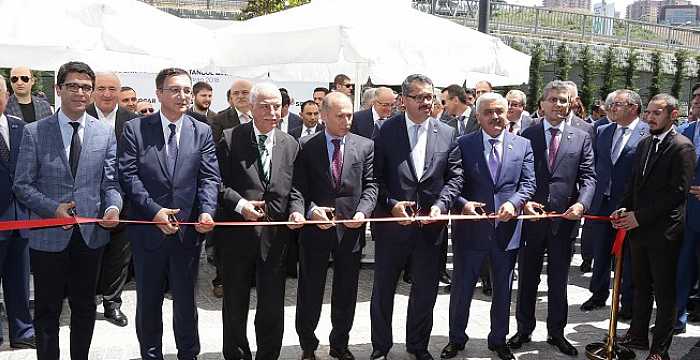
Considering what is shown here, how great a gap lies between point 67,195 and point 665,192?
4.47m

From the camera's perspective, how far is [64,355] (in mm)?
5688

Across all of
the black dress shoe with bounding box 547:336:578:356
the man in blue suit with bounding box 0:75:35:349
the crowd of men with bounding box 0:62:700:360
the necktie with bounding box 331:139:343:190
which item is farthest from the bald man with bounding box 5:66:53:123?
the black dress shoe with bounding box 547:336:578:356

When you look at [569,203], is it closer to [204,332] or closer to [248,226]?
[248,226]

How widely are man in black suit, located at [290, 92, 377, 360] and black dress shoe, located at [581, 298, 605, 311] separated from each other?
3039mm

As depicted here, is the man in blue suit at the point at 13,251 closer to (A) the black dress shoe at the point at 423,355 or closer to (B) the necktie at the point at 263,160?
(B) the necktie at the point at 263,160

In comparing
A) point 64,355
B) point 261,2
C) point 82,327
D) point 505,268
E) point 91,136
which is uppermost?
point 261,2

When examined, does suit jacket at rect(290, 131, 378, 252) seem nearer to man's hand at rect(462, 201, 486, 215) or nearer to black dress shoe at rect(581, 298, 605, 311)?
man's hand at rect(462, 201, 486, 215)

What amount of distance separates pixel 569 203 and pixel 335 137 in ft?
7.05

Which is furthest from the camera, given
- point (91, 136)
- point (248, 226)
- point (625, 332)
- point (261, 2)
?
point (261, 2)

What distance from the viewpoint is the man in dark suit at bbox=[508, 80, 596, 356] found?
593cm

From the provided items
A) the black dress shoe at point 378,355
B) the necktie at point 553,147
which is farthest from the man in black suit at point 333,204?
the necktie at point 553,147

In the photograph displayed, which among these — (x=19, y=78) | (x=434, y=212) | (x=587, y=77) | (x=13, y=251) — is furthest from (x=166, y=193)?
(x=587, y=77)

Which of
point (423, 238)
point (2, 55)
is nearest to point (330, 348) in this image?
point (423, 238)

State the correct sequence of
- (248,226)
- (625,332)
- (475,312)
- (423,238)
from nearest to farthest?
(248,226)
(423,238)
(625,332)
(475,312)
